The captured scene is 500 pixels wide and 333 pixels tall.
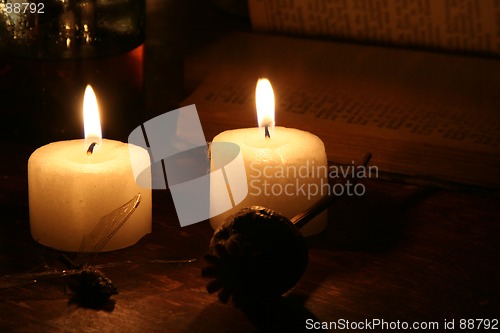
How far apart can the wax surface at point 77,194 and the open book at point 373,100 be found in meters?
0.25

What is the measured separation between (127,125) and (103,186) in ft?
0.97

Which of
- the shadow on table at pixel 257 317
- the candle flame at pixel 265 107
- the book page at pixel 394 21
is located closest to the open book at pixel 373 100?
the book page at pixel 394 21

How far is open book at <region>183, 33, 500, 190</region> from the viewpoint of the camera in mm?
931

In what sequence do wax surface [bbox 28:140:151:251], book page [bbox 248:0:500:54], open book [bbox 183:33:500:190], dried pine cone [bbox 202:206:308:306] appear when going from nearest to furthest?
dried pine cone [bbox 202:206:308:306]
wax surface [bbox 28:140:151:251]
open book [bbox 183:33:500:190]
book page [bbox 248:0:500:54]

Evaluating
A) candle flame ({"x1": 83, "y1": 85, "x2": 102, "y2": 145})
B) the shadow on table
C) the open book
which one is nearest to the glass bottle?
the open book

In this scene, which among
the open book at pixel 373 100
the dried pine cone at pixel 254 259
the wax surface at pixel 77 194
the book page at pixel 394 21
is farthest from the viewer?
the book page at pixel 394 21

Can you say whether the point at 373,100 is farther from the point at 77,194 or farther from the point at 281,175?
the point at 77,194

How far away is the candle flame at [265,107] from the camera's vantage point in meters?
0.81

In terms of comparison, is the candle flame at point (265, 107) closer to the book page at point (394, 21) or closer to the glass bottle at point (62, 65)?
the glass bottle at point (62, 65)

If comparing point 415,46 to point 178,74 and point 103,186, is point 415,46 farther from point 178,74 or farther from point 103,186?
point 103,186

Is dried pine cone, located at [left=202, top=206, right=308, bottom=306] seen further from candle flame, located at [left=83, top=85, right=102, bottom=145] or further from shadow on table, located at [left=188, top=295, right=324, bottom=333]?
candle flame, located at [left=83, top=85, right=102, bottom=145]

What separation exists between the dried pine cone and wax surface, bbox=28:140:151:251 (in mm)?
140

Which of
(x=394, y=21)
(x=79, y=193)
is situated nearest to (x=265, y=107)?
(x=79, y=193)

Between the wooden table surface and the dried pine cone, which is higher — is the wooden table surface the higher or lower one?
the lower one
